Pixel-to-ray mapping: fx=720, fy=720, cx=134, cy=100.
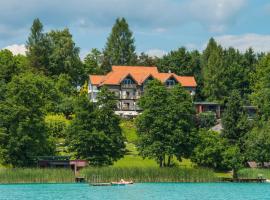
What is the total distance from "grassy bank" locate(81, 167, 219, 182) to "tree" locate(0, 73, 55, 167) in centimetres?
772

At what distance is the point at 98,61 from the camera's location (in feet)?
449

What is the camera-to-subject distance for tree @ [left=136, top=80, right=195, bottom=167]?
77.9 m

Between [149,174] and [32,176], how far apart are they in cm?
1125

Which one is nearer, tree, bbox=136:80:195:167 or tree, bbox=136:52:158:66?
tree, bbox=136:80:195:167

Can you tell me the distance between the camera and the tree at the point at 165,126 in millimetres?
77938

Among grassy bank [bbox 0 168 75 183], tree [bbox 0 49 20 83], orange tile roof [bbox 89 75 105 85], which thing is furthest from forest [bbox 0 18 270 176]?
orange tile roof [bbox 89 75 105 85]

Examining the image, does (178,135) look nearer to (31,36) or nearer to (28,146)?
(28,146)

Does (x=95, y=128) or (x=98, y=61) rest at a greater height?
(x=98, y=61)

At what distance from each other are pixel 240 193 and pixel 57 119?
38226 millimetres

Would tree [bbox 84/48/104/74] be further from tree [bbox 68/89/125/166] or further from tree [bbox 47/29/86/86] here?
tree [bbox 68/89/125/166]

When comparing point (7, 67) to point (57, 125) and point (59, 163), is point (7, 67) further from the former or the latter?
point (59, 163)

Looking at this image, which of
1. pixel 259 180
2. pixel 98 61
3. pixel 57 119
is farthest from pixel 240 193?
pixel 98 61

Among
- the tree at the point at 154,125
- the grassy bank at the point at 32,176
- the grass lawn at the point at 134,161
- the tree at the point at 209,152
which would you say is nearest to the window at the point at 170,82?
the grass lawn at the point at 134,161

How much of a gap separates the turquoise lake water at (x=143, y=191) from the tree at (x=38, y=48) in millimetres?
55894
